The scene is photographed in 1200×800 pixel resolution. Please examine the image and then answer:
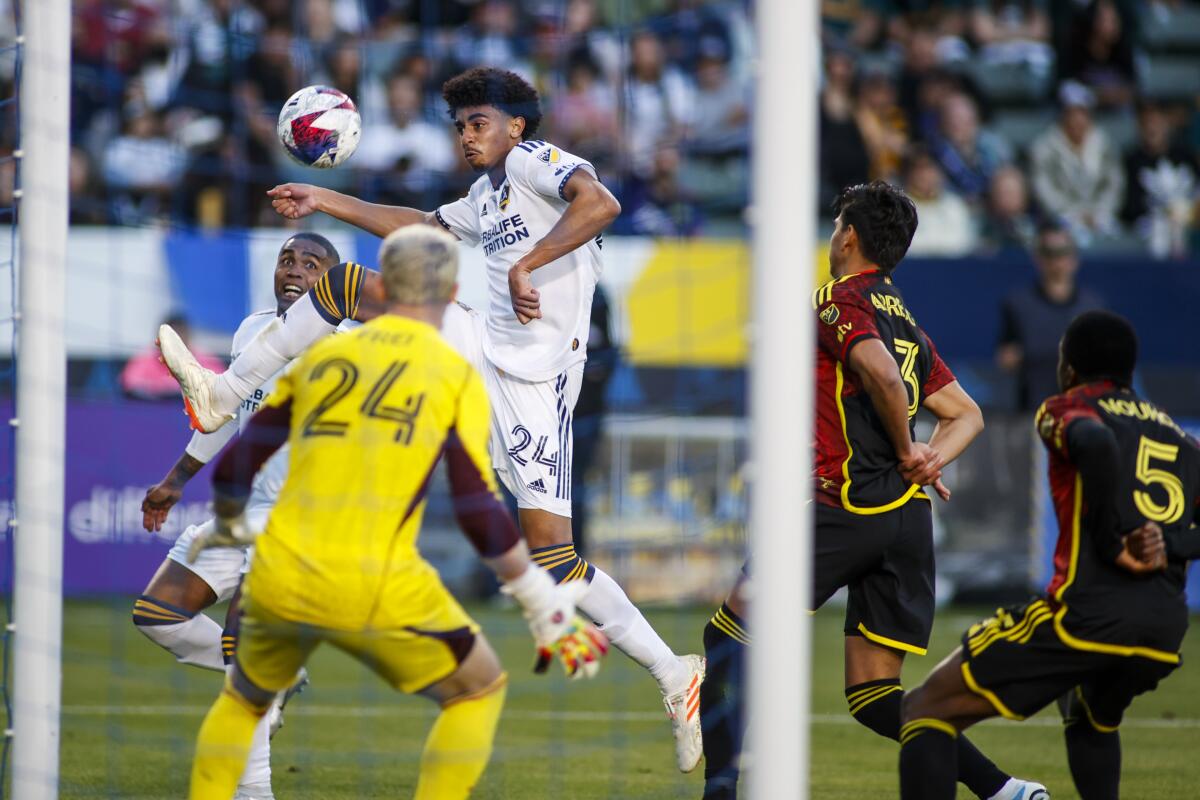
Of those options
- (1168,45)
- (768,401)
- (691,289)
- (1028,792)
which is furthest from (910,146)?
(768,401)

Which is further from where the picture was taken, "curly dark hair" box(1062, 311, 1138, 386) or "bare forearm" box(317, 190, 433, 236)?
"bare forearm" box(317, 190, 433, 236)

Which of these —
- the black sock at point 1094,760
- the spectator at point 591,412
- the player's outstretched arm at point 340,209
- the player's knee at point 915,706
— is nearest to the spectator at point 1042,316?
the spectator at point 591,412

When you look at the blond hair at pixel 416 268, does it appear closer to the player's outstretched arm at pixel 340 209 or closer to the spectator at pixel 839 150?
the player's outstretched arm at pixel 340 209

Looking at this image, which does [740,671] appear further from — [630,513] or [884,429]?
[630,513]

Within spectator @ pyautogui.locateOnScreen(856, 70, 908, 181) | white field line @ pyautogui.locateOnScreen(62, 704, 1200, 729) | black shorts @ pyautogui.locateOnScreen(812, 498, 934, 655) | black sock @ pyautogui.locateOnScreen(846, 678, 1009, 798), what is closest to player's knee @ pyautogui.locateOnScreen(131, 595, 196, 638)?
white field line @ pyautogui.locateOnScreen(62, 704, 1200, 729)

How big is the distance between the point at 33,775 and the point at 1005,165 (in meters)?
12.1

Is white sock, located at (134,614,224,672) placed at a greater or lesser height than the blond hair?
lesser

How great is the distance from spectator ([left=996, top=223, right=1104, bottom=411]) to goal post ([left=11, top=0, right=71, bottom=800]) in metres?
8.58

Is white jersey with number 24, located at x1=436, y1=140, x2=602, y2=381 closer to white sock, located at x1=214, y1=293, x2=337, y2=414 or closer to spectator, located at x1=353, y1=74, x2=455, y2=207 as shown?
white sock, located at x1=214, y1=293, x2=337, y2=414

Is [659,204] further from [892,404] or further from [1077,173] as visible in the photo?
[892,404]

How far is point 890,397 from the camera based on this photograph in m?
5.55

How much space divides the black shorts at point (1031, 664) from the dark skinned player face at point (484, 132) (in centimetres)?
286

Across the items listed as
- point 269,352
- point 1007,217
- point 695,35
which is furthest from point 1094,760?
point 695,35

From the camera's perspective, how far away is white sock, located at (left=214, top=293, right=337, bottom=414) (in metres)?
6.05
